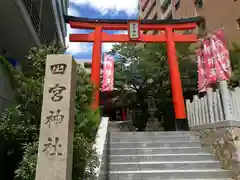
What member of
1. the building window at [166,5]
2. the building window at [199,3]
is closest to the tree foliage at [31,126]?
the building window at [199,3]

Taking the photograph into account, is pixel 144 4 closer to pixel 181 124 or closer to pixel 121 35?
pixel 121 35

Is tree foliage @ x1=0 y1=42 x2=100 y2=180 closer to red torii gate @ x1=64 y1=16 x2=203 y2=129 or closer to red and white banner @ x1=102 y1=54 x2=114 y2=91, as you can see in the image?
red torii gate @ x1=64 y1=16 x2=203 y2=129

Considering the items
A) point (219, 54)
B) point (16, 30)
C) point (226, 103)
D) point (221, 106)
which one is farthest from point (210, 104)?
point (16, 30)

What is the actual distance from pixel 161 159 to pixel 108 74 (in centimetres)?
728

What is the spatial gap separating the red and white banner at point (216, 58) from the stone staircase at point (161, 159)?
2054 millimetres

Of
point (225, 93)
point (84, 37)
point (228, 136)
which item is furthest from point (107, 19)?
point (228, 136)

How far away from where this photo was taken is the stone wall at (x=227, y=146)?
5.43 metres

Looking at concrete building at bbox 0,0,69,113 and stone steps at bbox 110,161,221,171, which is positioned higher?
concrete building at bbox 0,0,69,113

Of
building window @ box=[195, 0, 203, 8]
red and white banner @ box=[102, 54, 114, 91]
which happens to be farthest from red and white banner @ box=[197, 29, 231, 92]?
building window @ box=[195, 0, 203, 8]

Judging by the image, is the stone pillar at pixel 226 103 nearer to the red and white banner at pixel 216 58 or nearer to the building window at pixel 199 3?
the red and white banner at pixel 216 58

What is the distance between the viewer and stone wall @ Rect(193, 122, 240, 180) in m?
5.43

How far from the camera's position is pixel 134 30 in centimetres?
1174

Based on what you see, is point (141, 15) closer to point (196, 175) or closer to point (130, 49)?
point (130, 49)

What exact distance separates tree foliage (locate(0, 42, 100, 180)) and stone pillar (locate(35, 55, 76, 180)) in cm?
63
